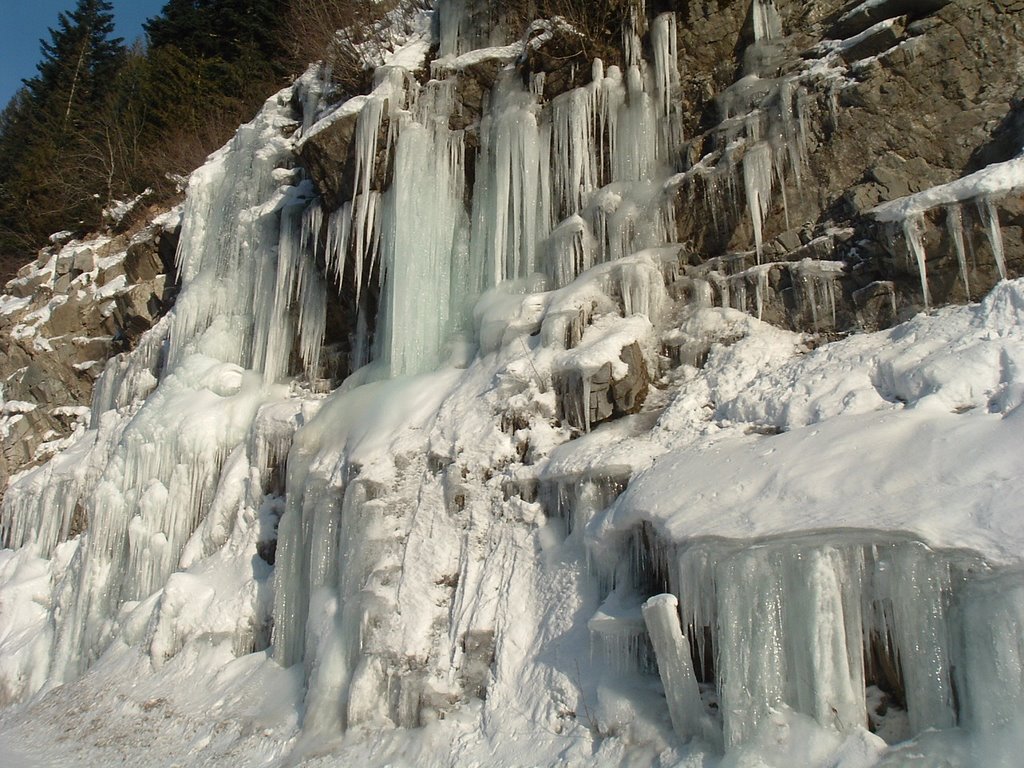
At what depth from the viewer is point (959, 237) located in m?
7.50

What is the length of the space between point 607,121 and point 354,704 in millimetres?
8440

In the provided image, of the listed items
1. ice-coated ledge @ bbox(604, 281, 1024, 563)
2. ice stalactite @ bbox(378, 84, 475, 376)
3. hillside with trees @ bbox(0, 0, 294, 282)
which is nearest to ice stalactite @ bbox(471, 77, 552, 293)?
ice stalactite @ bbox(378, 84, 475, 376)

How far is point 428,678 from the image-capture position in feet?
22.7

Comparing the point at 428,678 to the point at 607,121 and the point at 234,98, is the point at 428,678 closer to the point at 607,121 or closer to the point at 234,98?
the point at 607,121

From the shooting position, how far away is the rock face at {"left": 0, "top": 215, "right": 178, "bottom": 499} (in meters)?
→ 16.2

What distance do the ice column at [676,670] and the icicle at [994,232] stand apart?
15.7ft

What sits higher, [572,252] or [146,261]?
[146,261]

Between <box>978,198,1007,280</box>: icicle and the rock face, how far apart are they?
14902 millimetres

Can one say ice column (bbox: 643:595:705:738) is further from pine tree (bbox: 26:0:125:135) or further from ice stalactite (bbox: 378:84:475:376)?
pine tree (bbox: 26:0:125:135)

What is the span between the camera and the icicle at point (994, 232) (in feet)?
23.6

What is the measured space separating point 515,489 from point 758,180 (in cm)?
494

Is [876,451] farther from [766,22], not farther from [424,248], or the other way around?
[766,22]

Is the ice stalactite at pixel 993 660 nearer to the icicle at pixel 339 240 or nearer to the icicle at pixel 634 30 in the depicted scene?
the icicle at pixel 634 30

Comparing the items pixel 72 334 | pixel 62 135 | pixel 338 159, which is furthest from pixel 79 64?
pixel 338 159
